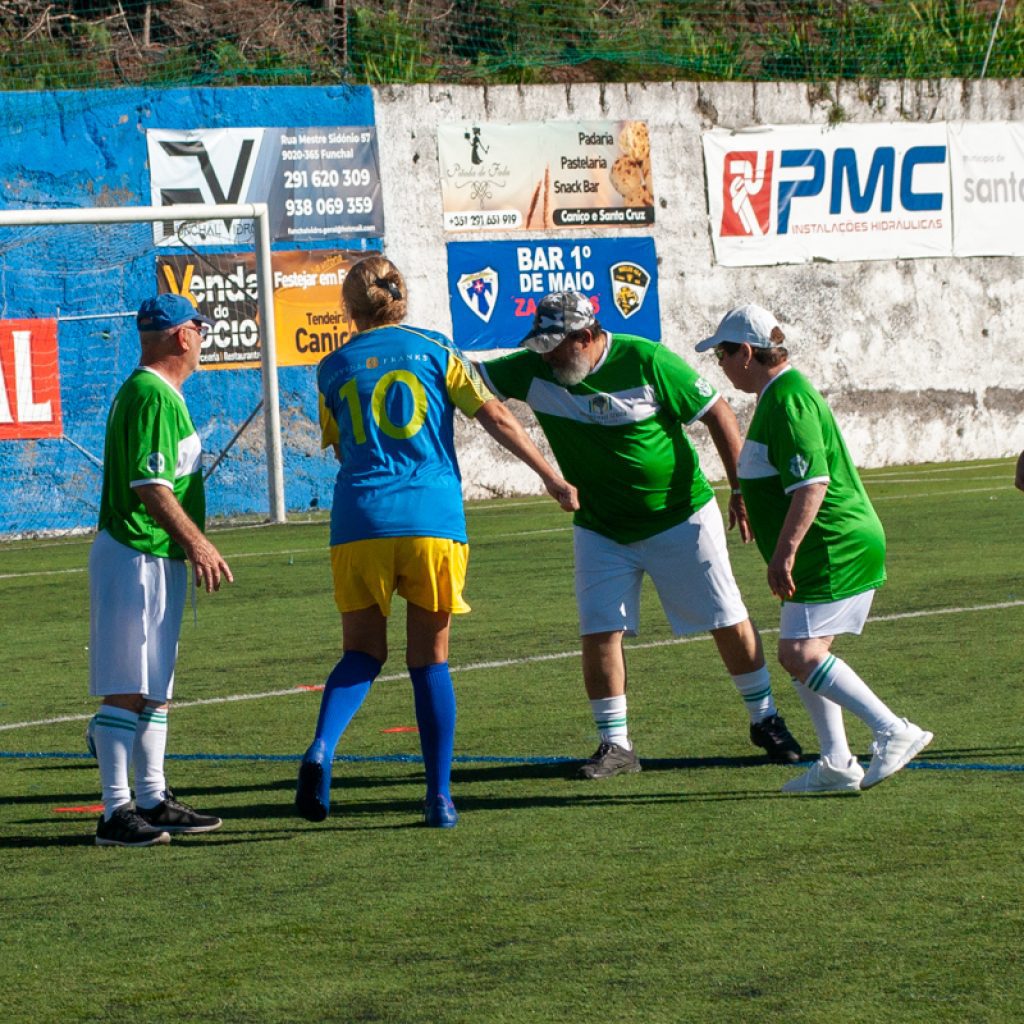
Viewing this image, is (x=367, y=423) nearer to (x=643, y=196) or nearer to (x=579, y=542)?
(x=579, y=542)

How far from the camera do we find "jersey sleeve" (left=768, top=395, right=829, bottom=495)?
21.7 feet

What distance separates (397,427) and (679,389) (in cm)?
135

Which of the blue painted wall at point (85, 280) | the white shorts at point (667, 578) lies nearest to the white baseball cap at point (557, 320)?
the white shorts at point (667, 578)

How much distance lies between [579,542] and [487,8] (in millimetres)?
17976

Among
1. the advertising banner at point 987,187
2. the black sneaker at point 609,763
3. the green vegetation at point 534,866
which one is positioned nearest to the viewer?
the green vegetation at point 534,866

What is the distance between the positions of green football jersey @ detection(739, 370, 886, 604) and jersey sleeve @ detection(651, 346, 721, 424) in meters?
0.57

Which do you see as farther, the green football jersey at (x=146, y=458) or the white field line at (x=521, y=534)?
the white field line at (x=521, y=534)

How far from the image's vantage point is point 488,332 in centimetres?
2145

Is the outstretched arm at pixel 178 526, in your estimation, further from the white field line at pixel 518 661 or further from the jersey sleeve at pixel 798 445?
the white field line at pixel 518 661

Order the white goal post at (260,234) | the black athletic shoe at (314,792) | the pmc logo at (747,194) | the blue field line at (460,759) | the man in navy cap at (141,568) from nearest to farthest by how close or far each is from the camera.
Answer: the black athletic shoe at (314,792), the man in navy cap at (141,568), the blue field line at (460,759), the white goal post at (260,234), the pmc logo at (747,194)

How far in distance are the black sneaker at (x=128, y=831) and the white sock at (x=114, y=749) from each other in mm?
26

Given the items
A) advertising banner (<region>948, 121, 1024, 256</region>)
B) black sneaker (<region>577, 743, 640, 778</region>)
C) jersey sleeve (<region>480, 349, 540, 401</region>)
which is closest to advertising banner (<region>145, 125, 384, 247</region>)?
advertising banner (<region>948, 121, 1024, 256</region>)

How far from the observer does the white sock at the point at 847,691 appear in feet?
21.9

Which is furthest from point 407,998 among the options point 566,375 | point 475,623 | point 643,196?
point 643,196
